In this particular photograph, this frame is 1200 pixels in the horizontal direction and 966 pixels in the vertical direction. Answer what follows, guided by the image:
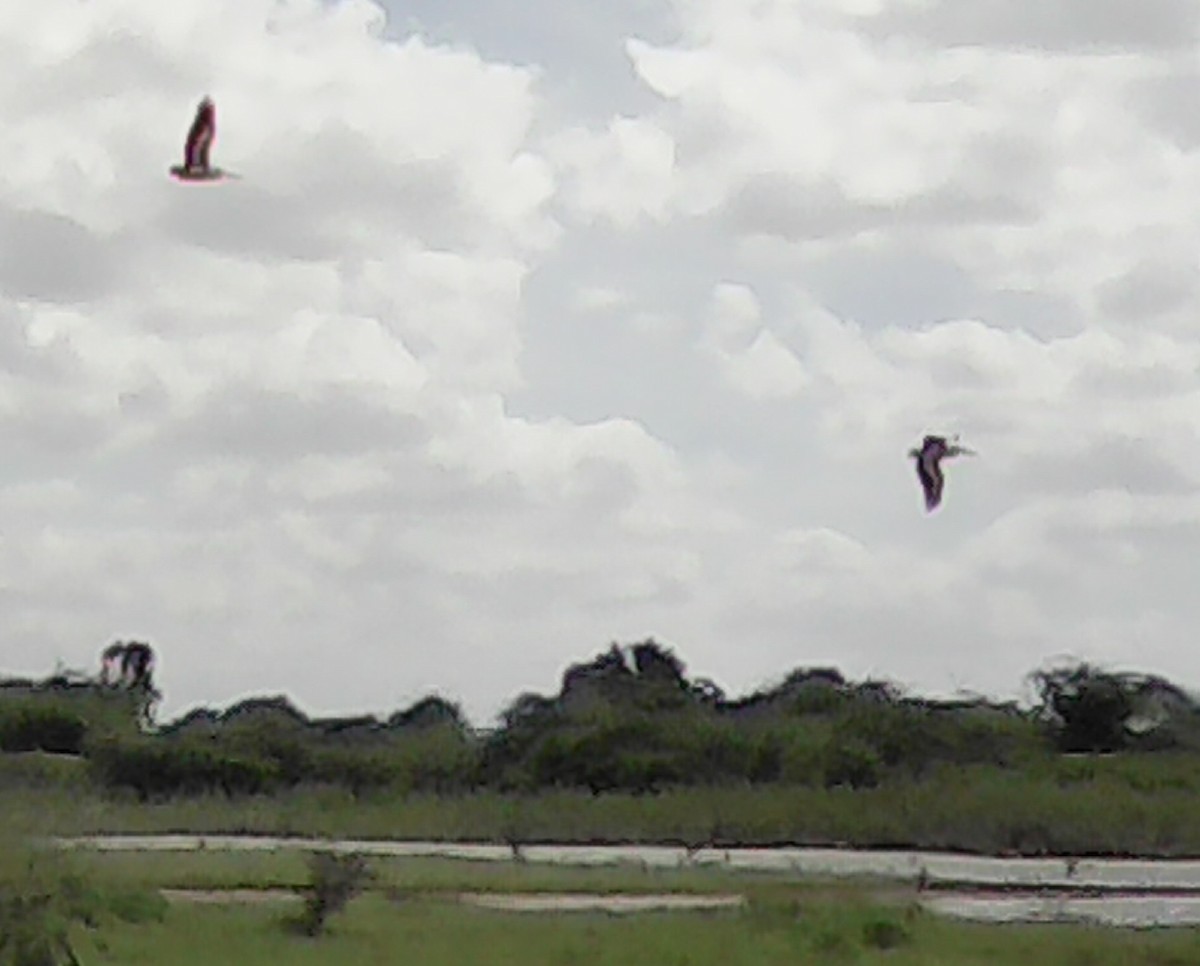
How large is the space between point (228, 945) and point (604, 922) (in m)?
4.33

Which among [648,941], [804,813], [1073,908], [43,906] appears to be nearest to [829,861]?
[804,813]

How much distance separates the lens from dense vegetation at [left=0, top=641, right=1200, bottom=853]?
38.8 meters

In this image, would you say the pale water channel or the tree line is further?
the tree line

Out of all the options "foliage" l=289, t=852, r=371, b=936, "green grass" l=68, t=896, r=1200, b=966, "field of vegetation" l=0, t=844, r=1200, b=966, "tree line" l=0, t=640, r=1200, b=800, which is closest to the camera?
"field of vegetation" l=0, t=844, r=1200, b=966

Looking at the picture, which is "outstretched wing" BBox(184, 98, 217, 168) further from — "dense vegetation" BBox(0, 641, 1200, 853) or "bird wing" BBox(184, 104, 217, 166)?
"dense vegetation" BBox(0, 641, 1200, 853)

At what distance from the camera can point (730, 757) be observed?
45781 millimetres

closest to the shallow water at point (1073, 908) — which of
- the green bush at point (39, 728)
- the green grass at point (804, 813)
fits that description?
the green grass at point (804, 813)

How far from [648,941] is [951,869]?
12.8 m

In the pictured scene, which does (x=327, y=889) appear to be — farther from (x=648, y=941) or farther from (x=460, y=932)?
(x=648, y=941)

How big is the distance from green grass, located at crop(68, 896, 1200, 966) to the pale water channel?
2597mm

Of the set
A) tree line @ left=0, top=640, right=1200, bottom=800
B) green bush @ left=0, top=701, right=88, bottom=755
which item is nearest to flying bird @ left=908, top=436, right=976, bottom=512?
tree line @ left=0, top=640, right=1200, bottom=800

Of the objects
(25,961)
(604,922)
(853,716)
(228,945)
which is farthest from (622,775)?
(25,961)

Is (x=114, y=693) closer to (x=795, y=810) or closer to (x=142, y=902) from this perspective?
(x=795, y=810)

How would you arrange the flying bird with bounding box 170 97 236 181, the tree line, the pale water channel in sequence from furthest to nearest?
the tree line → the pale water channel → the flying bird with bounding box 170 97 236 181
